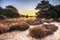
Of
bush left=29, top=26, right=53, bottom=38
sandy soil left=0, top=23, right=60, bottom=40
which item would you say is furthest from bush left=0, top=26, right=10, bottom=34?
bush left=29, top=26, right=53, bottom=38

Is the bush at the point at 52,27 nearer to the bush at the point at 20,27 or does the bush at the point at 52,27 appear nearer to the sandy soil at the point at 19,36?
the sandy soil at the point at 19,36

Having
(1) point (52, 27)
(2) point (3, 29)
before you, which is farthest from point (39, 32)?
(2) point (3, 29)

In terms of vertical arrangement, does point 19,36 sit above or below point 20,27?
below

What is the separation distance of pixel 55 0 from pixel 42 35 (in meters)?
0.93

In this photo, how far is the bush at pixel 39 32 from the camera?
104 inches

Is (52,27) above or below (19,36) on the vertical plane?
above

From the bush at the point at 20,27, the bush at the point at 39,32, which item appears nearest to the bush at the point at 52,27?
the bush at the point at 39,32

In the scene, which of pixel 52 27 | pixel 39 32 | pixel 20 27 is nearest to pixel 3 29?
pixel 20 27

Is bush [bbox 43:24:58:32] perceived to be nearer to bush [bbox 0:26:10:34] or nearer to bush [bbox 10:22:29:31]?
bush [bbox 10:22:29:31]

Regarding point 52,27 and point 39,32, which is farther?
point 52,27

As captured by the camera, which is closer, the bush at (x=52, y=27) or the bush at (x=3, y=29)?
the bush at (x=3, y=29)

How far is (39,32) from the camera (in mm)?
2625

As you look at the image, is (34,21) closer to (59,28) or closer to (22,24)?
(22,24)

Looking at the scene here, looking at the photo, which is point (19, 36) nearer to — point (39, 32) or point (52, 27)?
point (39, 32)
